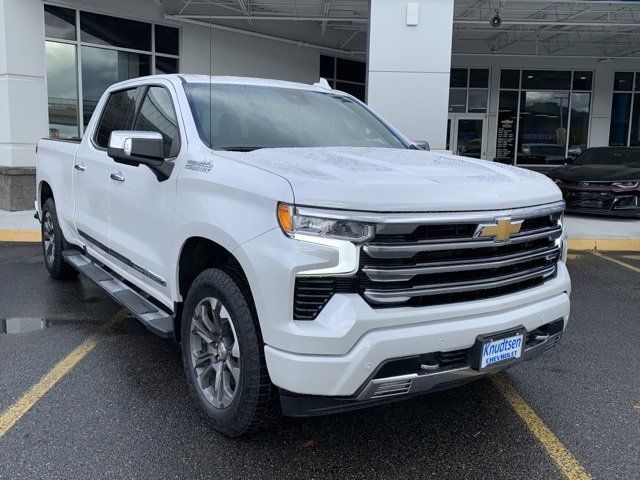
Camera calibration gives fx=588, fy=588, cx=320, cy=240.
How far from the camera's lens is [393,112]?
36.3 feet

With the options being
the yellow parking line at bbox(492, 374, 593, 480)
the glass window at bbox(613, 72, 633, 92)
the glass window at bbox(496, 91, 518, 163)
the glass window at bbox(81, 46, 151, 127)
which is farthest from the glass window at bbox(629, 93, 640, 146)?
A: the yellow parking line at bbox(492, 374, 593, 480)

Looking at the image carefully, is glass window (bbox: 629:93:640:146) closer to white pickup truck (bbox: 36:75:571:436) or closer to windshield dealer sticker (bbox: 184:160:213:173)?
white pickup truck (bbox: 36:75:571:436)

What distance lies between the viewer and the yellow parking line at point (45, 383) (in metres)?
3.39

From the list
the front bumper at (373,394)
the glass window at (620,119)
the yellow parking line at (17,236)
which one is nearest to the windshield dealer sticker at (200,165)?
the front bumper at (373,394)

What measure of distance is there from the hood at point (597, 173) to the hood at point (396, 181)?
30.1ft

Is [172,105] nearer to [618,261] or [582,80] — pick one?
[618,261]

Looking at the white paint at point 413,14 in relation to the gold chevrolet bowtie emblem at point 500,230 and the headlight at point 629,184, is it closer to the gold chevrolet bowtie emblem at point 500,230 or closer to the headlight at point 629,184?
the headlight at point 629,184

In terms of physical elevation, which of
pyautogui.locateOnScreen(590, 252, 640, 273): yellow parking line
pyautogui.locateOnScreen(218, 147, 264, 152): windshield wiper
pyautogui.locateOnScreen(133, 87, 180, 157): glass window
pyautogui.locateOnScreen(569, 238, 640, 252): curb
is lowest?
pyautogui.locateOnScreen(590, 252, 640, 273): yellow parking line

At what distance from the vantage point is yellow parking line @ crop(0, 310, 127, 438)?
3393 millimetres

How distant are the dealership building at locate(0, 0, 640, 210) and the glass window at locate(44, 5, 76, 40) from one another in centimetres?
3

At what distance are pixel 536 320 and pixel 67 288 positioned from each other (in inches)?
197

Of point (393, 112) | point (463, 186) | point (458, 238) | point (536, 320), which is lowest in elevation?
point (536, 320)

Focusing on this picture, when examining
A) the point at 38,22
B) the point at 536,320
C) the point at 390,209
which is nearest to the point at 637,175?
the point at 536,320

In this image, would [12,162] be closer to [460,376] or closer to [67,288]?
[67,288]
